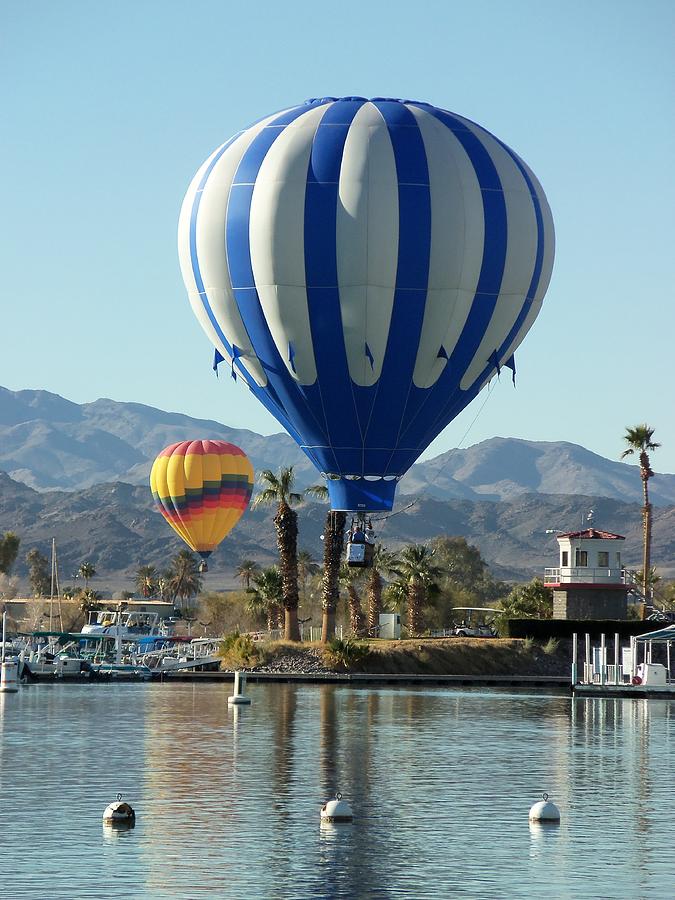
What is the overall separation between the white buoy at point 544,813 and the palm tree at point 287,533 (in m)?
63.1

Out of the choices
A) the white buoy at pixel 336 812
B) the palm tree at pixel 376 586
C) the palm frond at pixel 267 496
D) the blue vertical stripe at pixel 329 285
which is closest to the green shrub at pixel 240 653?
the palm tree at pixel 376 586

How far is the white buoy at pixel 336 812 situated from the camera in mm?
46000

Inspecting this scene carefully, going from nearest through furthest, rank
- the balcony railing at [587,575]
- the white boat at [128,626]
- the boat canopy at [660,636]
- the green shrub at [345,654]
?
the boat canopy at [660,636], the green shrub at [345,654], the balcony railing at [587,575], the white boat at [128,626]

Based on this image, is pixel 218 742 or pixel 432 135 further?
pixel 432 135

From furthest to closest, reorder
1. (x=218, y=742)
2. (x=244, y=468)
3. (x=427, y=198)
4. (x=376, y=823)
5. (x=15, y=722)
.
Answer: (x=244, y=468) < (x=15, y=722) < (x=427, y=198) < (x=218, y=742) < (x=376, y=823)

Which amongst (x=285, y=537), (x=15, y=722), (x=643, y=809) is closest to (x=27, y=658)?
(x=285, y=537)

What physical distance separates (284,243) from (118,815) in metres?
34.6

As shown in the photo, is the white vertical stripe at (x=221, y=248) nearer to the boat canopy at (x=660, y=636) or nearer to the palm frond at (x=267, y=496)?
the boat canopy at (x=660, y=636)

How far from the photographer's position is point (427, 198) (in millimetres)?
74312

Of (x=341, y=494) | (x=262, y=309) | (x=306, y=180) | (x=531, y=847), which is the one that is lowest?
(x=531, y=847)

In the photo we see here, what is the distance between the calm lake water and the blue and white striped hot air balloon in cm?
1292

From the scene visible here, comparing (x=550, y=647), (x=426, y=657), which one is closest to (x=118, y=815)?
(x=426, y=657)

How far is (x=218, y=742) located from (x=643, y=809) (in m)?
22.8

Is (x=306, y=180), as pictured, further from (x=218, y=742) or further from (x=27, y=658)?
(x=27, y=658)
